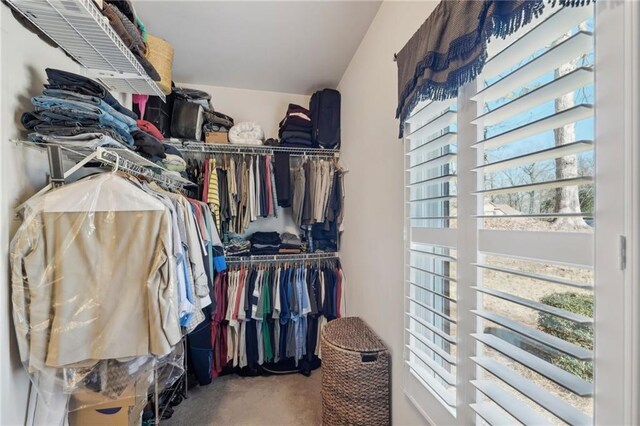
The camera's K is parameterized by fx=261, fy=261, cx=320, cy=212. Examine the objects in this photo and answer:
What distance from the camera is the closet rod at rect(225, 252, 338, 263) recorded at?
2471 mm

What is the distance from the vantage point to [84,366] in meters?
1.03

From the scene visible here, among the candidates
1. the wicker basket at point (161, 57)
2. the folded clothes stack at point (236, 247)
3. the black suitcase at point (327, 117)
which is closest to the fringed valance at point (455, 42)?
the black suitcase at point (327, 117)

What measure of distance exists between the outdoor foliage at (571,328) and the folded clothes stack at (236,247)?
222 centimetres

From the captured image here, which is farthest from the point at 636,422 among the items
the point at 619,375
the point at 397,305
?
the point at 397,305

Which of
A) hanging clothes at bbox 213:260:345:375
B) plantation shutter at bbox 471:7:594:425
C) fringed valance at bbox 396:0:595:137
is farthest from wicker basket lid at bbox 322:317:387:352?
fringed valance at bbox 396:0:595:137

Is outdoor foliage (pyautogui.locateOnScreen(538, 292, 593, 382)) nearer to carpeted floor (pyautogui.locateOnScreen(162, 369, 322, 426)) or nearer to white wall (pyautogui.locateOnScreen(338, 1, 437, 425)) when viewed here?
white wall (pyautogui.locateOnScreen(338, 1, 437, 425))

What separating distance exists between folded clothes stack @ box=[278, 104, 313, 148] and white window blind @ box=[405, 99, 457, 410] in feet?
4.83

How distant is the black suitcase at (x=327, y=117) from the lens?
101 inches

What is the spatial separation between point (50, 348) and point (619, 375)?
1680mm

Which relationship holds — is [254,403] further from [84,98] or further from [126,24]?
[126,24]

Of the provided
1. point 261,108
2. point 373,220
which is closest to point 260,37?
point 261,108

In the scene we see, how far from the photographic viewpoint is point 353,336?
166 centimetres

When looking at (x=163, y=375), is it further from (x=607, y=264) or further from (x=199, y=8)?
(x=199, y=8)

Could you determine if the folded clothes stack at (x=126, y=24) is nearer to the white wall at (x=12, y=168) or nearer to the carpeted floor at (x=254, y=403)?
the white wall at (x=12, y=168)
